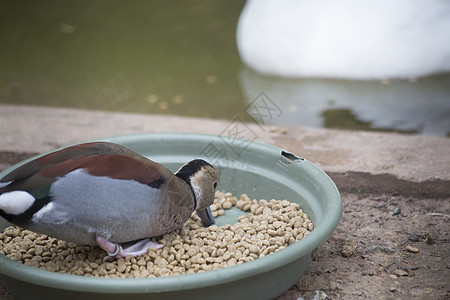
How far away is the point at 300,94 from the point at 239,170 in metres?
2.53

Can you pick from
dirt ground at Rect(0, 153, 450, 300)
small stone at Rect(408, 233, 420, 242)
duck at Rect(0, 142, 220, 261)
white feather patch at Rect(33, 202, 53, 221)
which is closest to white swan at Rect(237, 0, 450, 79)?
dirt ground at Rect(0, 153, 450, 300)

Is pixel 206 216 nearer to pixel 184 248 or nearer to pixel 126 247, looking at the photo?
pixel 184 248

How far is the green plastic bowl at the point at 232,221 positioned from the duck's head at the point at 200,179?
31 centimetres

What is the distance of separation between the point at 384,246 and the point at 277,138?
3.54ft

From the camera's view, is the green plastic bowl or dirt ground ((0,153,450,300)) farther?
dirt ground ((0,153,450,300))

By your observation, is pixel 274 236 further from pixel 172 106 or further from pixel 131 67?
pixel 131 67

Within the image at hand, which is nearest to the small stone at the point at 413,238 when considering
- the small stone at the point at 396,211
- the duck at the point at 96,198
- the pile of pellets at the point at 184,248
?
the small stone at the point at 396,211

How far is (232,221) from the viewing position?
2684 mm

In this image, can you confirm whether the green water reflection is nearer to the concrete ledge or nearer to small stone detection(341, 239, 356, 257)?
the concrete ledge

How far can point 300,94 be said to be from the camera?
5.19m

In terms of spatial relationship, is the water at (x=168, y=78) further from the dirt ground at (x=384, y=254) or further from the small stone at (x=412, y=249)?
the small stone at (x=412, y=249)

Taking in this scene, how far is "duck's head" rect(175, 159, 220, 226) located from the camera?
232 cm

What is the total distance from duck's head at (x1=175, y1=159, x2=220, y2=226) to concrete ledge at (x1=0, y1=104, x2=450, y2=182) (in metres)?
0.83

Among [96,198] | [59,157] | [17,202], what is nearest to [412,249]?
[96,198]
